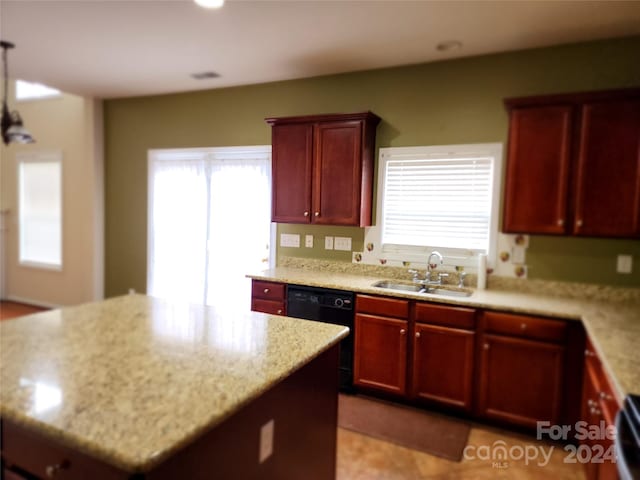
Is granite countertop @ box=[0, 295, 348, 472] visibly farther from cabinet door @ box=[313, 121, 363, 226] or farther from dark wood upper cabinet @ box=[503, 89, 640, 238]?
dark wood upper cabinet @ box=[503, 89, 640, 238]

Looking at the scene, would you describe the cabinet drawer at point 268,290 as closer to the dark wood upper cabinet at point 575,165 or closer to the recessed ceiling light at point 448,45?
the dark wood upper cabinet at point 575,165

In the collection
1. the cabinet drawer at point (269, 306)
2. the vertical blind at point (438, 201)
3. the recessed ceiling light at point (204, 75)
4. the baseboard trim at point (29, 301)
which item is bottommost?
the baseboard trim at point (29, 301)

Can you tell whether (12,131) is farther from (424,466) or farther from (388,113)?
(424,466)

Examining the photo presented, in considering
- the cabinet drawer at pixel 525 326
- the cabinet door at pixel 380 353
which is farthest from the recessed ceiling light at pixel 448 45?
the cabinet door at pixel 380 353

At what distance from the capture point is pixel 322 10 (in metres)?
2.49

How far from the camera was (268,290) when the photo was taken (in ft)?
11.1

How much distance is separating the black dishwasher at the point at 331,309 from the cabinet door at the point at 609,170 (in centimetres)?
163

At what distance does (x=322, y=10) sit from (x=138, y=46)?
1.54 metres

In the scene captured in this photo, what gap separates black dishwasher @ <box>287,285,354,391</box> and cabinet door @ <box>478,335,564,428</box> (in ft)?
3.06

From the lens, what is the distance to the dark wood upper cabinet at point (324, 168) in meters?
3.27

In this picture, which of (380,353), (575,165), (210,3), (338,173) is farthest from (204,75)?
(575,165)

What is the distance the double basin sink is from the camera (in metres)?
3.13

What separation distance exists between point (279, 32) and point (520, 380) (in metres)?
2.76

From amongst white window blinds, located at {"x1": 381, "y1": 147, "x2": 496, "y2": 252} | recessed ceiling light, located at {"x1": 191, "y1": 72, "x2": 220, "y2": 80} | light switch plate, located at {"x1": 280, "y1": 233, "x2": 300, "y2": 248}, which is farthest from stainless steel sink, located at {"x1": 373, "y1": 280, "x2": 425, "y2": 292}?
recessed ceiling light, located at {"x1": 191, "y1": 72, "x2": 220, "y2": 80}
